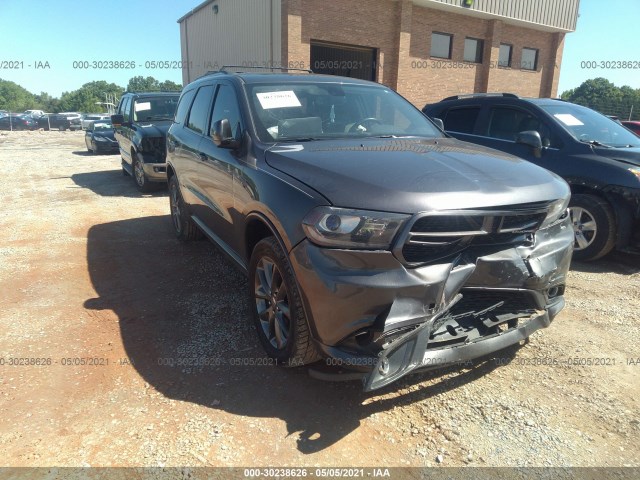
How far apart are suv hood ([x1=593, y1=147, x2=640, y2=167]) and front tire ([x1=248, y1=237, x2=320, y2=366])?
4292mm

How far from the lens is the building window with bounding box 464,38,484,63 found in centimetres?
2112

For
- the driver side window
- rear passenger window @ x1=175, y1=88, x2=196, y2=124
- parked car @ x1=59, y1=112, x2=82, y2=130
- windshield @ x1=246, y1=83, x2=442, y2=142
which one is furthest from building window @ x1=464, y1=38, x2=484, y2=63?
parked car @ x1=59, y1=112, x2=82, y2=130

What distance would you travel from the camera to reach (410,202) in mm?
2262

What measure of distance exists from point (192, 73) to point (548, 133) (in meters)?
24.2

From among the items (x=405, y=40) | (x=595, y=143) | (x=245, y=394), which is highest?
(x=405, y=40)

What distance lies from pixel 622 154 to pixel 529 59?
21.5 meters

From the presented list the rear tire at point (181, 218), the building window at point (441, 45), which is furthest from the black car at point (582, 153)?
the building window at point (441, 45)

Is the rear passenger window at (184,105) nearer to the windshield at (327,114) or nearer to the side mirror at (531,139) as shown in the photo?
the windshield at (327,114)

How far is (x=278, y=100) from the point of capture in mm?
3541

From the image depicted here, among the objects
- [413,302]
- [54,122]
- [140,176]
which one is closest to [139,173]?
[140,176]

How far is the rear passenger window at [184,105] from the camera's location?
527cm

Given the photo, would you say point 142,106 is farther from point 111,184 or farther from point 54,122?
point 54,122

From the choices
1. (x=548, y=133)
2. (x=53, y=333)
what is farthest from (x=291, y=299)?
(x=548, y=133)

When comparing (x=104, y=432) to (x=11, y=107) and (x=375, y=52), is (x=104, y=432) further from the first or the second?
(x=11, y=107)
